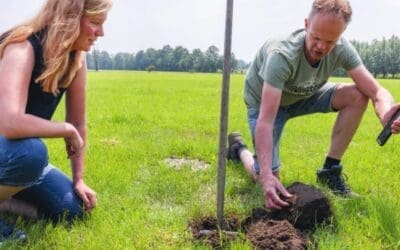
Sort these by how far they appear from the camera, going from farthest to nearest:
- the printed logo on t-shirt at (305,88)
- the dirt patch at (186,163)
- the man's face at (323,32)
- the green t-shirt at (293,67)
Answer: the dirt patch at (186,163) < the printed logo on t-shirt at (305,88) < the green t-shirt at (293,67) < the man's face at (323,32)

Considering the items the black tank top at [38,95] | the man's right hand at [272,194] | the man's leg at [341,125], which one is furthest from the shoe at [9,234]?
the man's leg at [341,125]

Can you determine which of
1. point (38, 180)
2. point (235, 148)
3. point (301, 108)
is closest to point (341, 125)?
point (301, 108)

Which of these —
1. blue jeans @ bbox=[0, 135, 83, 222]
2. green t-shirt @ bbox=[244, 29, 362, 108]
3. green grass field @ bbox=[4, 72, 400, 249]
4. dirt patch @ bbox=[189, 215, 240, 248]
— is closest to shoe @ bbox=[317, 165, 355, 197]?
green grass field @ bbox=[4, 72, 400, 249]

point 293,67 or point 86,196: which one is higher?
point 293,67

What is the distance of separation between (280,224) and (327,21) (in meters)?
1.52

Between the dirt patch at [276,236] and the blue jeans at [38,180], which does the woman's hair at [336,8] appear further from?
the blue jeans at [38,180]

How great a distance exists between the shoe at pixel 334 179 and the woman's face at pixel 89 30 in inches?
100

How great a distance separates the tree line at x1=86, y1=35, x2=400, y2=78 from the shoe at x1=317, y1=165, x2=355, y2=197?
90702mm

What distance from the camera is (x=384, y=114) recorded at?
13.9 ft

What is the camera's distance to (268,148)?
3826mm

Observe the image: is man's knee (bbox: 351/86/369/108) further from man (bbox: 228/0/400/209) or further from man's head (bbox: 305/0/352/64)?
man's head (bbox: 305/0/352/64)

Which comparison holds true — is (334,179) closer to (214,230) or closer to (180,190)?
(180,190)

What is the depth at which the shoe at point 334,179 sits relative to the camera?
4702mm

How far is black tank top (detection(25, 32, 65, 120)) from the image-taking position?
11.2 ft
